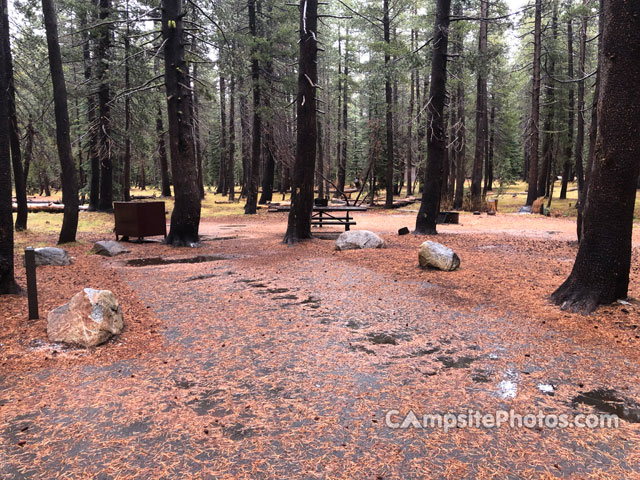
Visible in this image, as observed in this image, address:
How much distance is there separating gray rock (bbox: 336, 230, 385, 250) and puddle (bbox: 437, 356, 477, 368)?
6458 mm

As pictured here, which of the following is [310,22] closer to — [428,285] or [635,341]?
[428,285]

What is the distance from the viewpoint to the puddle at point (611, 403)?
3.16 m

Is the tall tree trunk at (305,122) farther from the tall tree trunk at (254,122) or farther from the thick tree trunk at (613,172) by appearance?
the tall tree trunk at (254,122)

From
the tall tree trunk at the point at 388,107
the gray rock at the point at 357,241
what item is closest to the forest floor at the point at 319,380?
the gray rock at the point at 357,241

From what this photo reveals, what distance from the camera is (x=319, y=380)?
3.81 metres

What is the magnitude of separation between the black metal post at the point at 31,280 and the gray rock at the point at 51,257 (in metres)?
4.00

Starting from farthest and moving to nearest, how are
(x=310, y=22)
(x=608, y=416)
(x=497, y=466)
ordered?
1. (x=310, y=22)
2. (x=608, y=416)
3. (x=497, y=466)

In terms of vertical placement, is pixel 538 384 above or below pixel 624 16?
below

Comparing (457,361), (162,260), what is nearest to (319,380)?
(457,361)

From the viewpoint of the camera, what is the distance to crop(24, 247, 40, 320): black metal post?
4.86 metres

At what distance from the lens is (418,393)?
3.52m

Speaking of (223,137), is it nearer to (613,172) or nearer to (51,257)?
(51,257)

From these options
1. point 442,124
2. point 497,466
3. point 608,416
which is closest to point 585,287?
point 608,416

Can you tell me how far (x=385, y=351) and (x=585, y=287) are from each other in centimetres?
303
